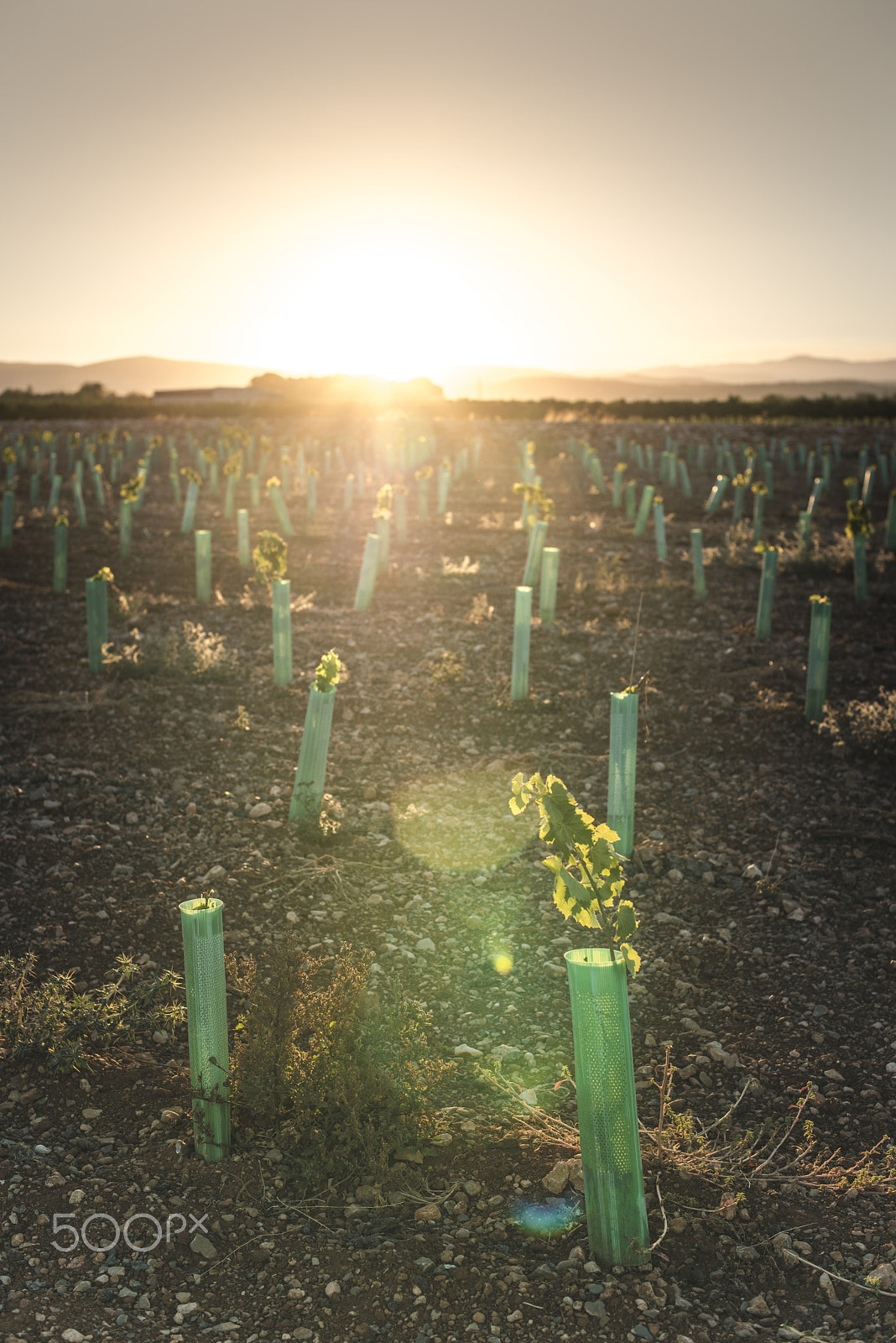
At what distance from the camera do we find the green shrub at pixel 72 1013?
3354 millimetres

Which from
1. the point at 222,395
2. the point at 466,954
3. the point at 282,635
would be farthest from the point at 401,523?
the point at 222,395

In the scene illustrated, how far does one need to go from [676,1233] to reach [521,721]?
480 cm

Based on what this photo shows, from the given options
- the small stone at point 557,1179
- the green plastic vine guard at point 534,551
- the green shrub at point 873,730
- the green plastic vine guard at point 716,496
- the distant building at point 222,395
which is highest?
the distant building at point 222,395

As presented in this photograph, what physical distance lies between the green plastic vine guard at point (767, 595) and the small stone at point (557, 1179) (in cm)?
747

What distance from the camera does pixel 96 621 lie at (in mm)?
7762

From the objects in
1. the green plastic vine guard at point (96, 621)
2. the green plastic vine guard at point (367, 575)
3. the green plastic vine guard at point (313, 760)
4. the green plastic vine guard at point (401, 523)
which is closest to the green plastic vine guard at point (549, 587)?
the green plastic vine guard at point (367, 575)

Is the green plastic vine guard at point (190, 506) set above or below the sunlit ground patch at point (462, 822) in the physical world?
above

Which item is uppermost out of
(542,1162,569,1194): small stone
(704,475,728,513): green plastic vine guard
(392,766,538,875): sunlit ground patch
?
(704,475,728,513): green plastic vine guard

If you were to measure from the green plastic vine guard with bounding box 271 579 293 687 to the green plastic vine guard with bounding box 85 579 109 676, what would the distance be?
59.2 inches

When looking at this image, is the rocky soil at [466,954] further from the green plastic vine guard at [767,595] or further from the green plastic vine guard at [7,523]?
the green plastic vine guard at [7,523]

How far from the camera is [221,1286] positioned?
2.48m

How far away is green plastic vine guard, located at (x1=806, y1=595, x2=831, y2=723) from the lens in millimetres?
7105

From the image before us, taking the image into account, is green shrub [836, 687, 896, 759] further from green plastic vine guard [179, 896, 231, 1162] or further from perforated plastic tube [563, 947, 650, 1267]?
green plastic vine guard [179, 896, 231, 1162]

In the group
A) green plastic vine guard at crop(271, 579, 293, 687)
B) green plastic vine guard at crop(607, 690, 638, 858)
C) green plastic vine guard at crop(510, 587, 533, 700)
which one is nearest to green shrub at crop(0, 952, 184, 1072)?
green plastic vine guard at crop(607, 690, 638, 858)
